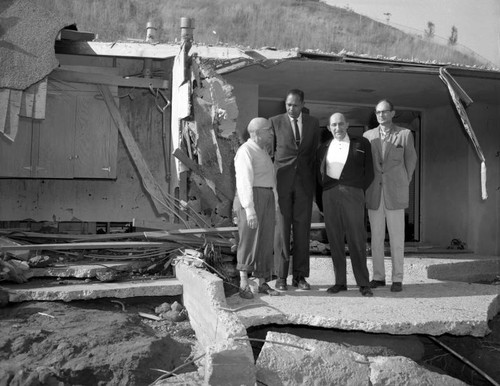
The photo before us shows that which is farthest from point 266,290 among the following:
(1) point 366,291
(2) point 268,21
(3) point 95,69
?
(2) point 268,21

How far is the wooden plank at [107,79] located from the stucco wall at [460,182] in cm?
511

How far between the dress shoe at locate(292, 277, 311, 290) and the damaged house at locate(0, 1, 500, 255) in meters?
1.62

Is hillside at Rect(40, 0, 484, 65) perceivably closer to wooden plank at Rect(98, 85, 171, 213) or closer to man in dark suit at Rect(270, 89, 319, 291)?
wooden plank at Rect(98, 85, 171, 213)

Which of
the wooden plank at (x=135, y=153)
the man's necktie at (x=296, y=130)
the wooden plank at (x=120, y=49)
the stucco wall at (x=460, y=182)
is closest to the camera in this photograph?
the man's necktie at (x=296, y=130)

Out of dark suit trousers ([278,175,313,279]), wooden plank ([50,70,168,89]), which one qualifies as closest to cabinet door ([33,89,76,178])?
wooden plank ([50,70,168,89])

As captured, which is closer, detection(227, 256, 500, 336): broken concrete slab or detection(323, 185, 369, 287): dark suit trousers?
detection(227, 256, 500, 336): broken concrete slab

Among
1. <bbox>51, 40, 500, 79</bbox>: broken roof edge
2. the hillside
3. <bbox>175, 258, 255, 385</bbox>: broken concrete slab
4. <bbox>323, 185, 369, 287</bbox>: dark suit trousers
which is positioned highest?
the hillside

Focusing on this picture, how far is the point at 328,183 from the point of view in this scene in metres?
5.91

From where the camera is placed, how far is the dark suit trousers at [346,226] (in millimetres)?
5812

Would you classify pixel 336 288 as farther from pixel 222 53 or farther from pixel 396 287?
pixel 222 53

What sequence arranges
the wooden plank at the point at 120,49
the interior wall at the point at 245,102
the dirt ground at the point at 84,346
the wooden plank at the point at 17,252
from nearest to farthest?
the dirt ground at the point at 84,346 < the wooden plank at the point at 17,252 < the wooden plank at the point at 120,49 < the interior wall at the point at 245,102

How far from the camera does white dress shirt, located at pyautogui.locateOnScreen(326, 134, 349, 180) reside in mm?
5832

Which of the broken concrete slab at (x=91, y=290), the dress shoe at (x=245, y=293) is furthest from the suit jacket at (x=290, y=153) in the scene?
the broken concrete slab at (x=91, y=290)

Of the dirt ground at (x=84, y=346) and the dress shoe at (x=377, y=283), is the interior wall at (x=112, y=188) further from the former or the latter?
the dress shoe at (x=377, y=283)
